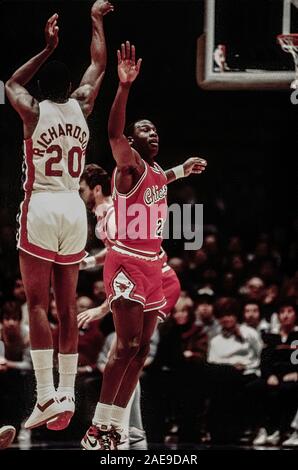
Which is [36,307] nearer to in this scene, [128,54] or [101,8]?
[128,54]

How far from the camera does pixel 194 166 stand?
8352mm

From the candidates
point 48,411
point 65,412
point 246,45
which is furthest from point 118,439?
point 246,45

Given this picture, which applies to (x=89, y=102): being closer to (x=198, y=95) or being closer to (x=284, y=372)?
(x=198, y=95)

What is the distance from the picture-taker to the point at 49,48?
8.07m

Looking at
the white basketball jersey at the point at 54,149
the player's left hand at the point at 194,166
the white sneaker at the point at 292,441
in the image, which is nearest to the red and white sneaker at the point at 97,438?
the white sneaker at the point at 292,441

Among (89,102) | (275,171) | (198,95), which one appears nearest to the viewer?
(89,102)

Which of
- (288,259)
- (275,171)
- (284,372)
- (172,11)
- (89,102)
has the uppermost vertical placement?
(172,11)

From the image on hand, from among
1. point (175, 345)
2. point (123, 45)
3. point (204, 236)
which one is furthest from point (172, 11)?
point (175, 345)

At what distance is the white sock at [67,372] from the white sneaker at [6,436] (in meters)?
0.51

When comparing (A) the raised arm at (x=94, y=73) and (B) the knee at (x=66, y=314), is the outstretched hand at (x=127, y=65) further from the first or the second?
(B) the knee at (x=66, y=314)

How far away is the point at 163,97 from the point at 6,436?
9.22 ft

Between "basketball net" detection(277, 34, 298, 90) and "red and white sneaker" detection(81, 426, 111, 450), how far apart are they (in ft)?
9.69

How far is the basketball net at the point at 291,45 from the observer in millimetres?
8391

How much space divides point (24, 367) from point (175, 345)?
1397 mm
